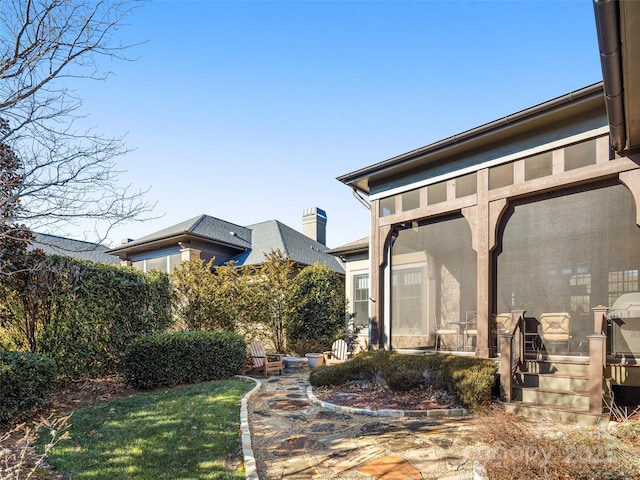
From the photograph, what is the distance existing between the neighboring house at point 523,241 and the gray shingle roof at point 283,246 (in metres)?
8.25

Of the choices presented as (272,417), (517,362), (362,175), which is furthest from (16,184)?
(517,362)

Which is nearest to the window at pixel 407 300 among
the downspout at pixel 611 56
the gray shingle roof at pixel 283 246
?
the downspout at pixel 611 56

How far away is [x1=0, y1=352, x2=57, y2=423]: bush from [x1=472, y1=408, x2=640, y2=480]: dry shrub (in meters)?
5.98

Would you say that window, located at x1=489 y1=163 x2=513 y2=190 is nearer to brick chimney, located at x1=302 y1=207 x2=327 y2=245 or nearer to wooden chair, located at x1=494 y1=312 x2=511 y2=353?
wooden chair, located at x1=494 y1=312 x2=511 y2=353

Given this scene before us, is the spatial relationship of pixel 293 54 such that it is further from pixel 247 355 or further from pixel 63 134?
pixel 247 355

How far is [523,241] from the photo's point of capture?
7.36 metres

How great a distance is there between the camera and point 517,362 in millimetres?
6469

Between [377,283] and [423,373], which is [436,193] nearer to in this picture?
[377,283]

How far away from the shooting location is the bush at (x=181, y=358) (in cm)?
783

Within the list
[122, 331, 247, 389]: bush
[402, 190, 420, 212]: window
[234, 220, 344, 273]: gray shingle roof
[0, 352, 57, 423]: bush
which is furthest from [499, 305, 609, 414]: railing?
[234, 220, 344, 273]: gray shingle roof

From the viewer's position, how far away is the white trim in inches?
252

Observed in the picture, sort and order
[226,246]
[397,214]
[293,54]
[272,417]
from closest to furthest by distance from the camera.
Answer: [272,417] < [293,54] < [397,214] < [226,246]

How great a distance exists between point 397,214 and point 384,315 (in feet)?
7.94

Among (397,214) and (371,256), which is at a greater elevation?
(397,214)
